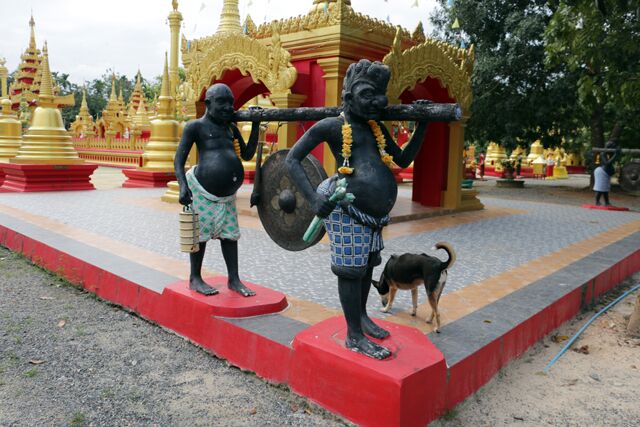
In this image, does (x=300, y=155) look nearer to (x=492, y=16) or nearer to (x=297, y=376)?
(x=297, y=376)

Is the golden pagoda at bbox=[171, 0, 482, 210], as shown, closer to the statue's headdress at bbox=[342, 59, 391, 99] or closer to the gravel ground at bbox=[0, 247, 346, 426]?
the gravel ground at bbox=[0, 247, 346, 426]

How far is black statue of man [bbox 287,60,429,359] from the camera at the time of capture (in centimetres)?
290

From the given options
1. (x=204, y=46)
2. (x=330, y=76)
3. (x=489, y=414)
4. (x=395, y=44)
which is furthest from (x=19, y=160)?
(x=489, y=414)

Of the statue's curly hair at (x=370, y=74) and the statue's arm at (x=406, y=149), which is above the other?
the statue's curly hair at (x=370, y=74)

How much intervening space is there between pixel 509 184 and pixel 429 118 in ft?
57.7

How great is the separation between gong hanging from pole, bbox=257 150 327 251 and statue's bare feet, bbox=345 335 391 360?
0.67 meters

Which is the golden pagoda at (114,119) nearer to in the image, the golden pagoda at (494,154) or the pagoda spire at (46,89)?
the pagoda spire at (46,89)

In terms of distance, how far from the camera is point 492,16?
1634 cm

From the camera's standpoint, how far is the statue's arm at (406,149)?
305 cm

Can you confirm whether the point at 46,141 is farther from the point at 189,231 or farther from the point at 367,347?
the point at 367,347

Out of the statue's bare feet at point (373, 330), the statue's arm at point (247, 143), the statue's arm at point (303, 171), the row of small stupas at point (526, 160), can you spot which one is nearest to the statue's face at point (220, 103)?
the statue's arm at point (247, 143)

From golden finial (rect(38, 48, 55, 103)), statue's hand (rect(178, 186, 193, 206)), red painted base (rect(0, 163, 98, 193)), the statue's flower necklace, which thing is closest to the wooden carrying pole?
the statue's flower necklace

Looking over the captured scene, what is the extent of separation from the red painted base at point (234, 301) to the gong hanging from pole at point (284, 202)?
525 millimetres

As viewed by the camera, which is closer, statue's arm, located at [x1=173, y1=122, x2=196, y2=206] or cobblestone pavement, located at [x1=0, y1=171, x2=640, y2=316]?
statue's arm, located at [x1=173, y1=122, x2=196, y2=206]
